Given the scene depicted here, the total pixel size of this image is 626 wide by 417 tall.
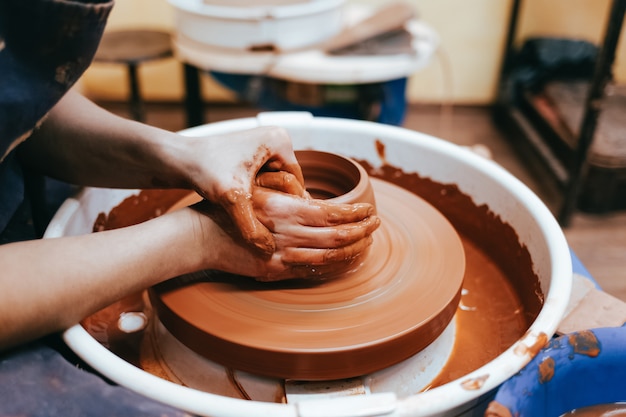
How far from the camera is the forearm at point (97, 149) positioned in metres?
1.08

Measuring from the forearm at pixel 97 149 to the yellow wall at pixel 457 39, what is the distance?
243 centimetres

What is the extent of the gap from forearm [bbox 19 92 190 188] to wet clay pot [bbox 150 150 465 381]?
0.24 metres

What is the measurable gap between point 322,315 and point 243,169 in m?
0.28

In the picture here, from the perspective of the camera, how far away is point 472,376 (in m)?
0.80

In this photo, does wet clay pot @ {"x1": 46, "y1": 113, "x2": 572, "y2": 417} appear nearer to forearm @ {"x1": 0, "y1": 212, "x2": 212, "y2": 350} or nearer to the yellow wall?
forearm @ {"x1": 0, "y1": 212, "x2": 212, "y2": 350}

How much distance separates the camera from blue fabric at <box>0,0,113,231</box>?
0.78 meters

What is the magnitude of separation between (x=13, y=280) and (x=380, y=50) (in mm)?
1719

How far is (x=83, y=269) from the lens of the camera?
827 mm

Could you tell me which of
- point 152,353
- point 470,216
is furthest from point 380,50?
point 152,353

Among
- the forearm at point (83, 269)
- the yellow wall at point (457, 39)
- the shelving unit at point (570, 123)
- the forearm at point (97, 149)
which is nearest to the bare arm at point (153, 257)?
the forearm at point (83, 269)

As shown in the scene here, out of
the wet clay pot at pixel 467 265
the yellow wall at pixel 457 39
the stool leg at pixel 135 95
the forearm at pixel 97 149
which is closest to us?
the wet clay pot at pixel 467 265

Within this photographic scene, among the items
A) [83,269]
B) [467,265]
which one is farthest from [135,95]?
[83,269]

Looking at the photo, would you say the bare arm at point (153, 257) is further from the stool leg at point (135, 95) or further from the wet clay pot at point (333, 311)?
the stool leg at point (135, 95)

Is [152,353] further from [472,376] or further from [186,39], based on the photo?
[186,39]
